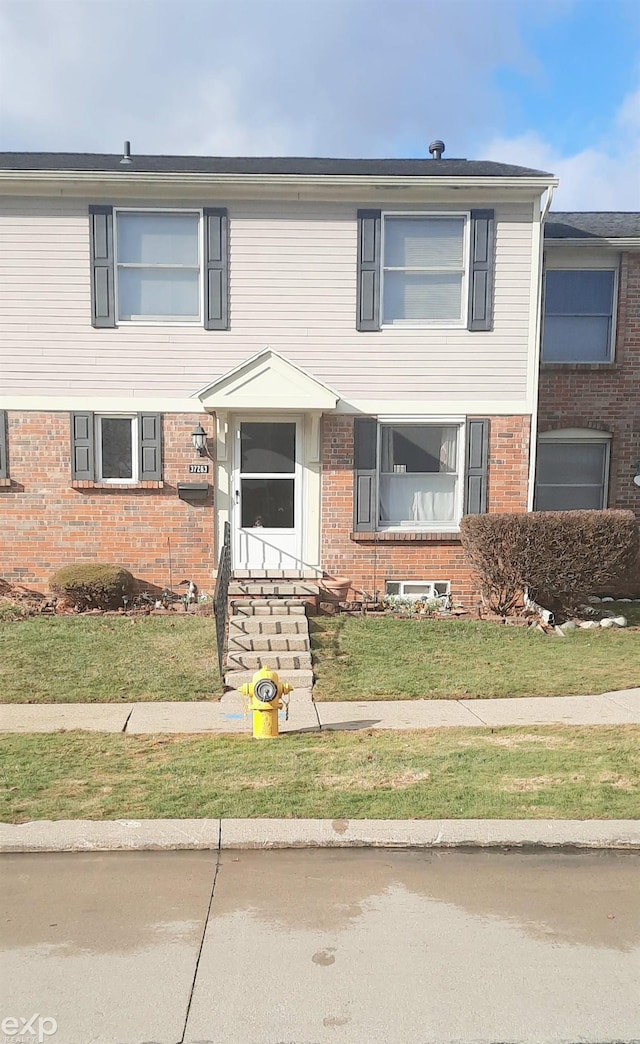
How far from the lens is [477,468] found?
1027 centimetres

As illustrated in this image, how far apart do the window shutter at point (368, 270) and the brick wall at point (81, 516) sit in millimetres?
2740

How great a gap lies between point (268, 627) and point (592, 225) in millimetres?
9345

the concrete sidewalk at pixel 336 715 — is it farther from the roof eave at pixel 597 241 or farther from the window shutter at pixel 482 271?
the roof eave at pixel 597 241

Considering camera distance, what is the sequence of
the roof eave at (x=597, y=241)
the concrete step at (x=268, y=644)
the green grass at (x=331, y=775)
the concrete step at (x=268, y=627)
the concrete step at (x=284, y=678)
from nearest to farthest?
the green grass at (x=331, y=775), the concrete step at (x=284, y=678), the concrete step at (x=268, y=644), the concrete step at (x=268, y=627), the roof eave at (x=597, y=241)

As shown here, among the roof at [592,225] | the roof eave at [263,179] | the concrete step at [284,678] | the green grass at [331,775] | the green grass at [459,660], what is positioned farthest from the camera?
the roof at [592,225]

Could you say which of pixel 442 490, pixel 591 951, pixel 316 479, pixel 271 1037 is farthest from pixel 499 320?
pixel 271 1037

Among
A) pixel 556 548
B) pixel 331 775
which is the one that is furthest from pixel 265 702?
pixel 556 548

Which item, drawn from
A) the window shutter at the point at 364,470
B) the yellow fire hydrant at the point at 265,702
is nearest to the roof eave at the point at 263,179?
the window shutter at the point at 364,470

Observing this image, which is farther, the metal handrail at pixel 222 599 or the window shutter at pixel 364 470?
the window shutter at pixel 364 470

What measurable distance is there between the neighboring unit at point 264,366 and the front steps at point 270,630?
76 cm

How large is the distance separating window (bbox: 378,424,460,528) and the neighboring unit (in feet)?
0.15

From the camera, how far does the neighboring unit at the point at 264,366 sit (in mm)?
9883

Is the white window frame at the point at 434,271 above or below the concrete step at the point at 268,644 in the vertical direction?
above

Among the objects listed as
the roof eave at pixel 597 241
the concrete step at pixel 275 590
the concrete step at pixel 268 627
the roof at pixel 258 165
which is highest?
the roof at pixel 258 165
